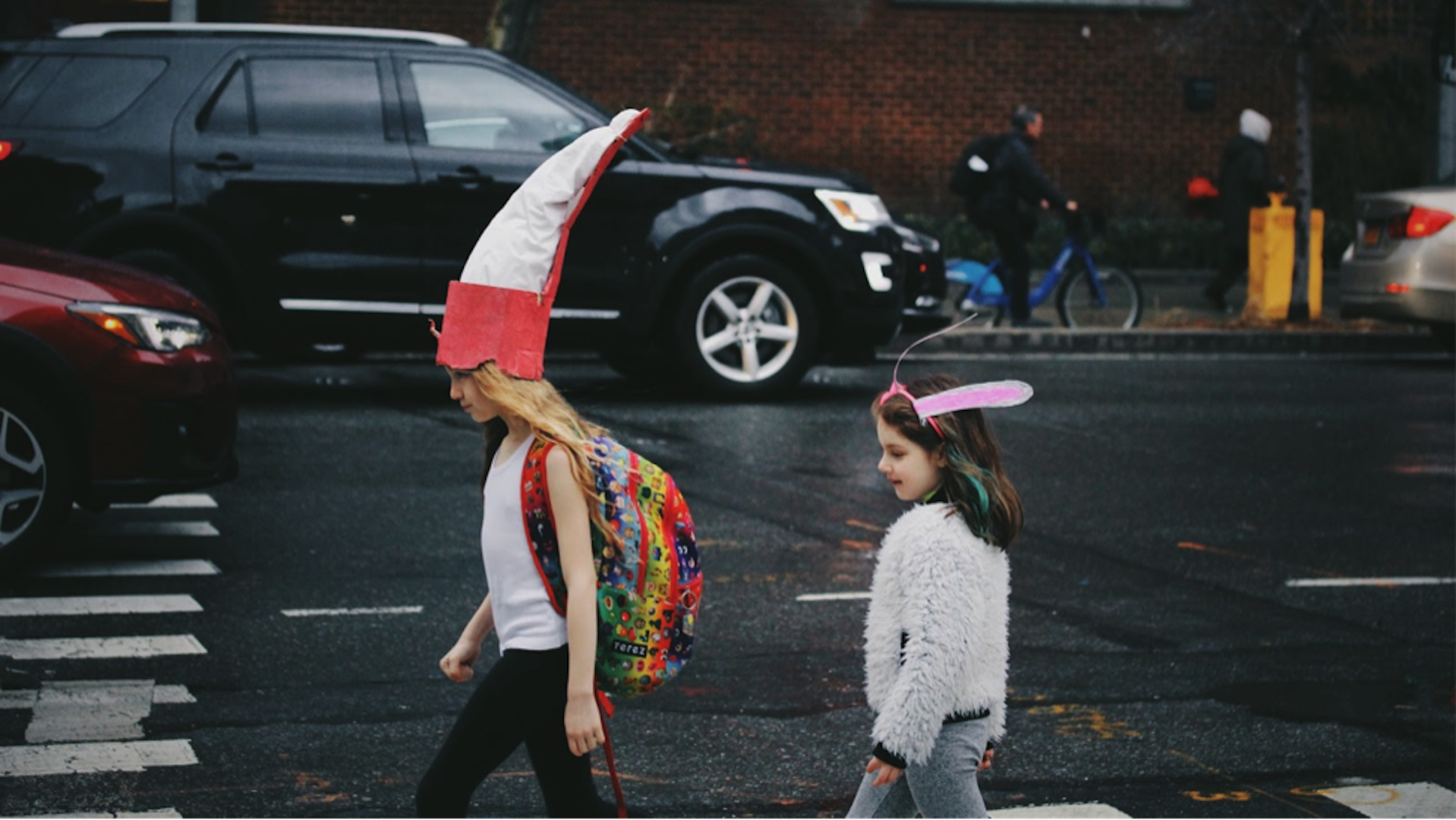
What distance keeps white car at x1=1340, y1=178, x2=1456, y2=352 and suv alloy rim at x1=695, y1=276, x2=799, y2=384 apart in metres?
5.28

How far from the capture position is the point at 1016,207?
1705 centimetres

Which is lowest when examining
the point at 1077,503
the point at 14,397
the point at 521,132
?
the point at 1077,503

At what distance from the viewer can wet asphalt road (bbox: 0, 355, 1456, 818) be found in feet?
17.4

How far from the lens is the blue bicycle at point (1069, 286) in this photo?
1714cm

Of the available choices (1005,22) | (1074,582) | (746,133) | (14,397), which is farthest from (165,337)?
(1005,22)

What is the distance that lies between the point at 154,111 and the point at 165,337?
13.4 ft

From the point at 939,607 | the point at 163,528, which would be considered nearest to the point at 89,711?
the point at 163,528

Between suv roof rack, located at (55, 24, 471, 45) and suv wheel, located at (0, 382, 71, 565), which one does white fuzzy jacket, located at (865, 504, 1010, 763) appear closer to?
suv wheel, located at (0, 382, 71, 565)

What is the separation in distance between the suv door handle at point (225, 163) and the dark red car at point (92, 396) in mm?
3557

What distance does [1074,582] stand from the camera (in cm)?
772

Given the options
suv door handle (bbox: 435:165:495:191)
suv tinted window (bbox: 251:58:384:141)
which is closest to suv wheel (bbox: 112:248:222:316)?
suv tinted window (bbox: 251:58:384:141)

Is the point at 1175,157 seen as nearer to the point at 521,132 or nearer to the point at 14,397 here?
the point at 521,132

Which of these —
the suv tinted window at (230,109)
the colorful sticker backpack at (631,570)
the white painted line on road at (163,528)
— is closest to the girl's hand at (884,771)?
the colorful sticker backpack at (631,570)

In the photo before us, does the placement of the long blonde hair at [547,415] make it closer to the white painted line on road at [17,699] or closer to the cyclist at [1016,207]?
the white painted line on road at [17,699]
